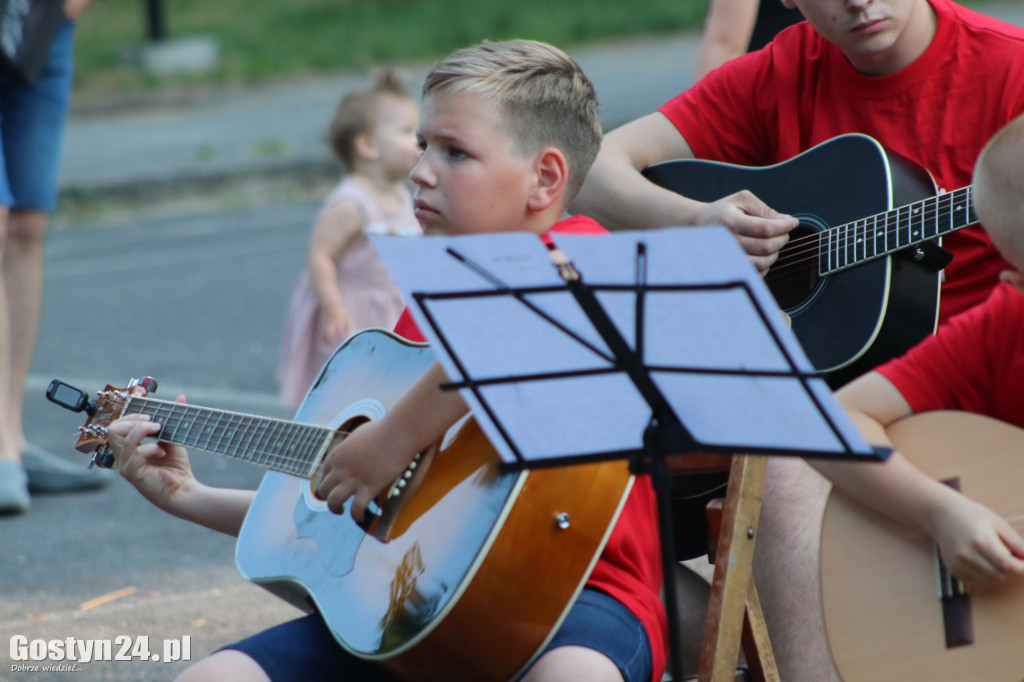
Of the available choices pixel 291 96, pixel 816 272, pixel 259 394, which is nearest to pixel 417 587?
pixel 816 272

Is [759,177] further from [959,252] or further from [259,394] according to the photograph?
[259,394]

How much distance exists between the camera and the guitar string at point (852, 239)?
92.4 inches

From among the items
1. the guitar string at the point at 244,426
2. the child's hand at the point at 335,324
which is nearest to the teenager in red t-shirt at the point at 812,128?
the guitar string at the point at 244,426

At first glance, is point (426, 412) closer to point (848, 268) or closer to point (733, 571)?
point (733, 571)

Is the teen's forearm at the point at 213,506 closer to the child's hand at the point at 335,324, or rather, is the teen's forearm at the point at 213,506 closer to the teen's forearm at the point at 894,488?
the teen's forearm at the point at 894,488

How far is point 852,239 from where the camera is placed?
8.11ft

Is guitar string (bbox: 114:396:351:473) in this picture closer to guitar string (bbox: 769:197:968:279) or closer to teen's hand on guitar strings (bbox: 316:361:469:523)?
teen's hand on guitar strings (bbox: 316:361:469:523)

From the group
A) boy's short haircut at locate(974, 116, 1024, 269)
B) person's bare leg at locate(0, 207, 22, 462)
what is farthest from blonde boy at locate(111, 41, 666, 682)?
person's bare leg at locate(0, 207, 22, 462)

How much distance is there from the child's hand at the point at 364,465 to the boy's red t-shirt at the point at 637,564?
38 centimetres

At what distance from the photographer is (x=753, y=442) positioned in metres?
1.68

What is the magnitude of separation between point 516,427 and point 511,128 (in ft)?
2.50

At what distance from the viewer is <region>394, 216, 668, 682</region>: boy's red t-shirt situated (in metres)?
2.11

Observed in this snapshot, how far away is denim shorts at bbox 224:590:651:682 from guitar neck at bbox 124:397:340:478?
327 millimetres

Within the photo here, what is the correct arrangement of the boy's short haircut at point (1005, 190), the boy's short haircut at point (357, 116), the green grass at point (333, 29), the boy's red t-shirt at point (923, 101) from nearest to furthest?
1. the boy's short haircut at point (1005, 190)
2. the boy's red t-shirt at point (923, 101)
3. the boy's short haircut at point (357, 116)
4. the green grass at point (333, 29)
